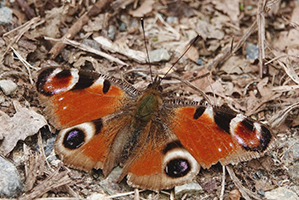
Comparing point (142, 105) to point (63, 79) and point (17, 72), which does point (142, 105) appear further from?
point (17, 72)

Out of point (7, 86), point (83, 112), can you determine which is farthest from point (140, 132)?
point (7, 86)

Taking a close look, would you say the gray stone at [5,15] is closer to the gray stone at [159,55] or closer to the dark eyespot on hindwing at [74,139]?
the gray stone at [159,55]

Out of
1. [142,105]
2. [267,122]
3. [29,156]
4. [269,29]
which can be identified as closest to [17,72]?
[29,156]

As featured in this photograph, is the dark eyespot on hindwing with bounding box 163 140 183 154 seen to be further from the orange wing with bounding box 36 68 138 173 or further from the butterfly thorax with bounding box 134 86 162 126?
the orange wing with bounding box 36 68 138 173

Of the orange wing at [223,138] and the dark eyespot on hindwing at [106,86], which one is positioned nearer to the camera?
the orange wing at [223,138]

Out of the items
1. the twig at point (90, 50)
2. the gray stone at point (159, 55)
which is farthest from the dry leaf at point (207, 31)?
the twig at point (90, 50)

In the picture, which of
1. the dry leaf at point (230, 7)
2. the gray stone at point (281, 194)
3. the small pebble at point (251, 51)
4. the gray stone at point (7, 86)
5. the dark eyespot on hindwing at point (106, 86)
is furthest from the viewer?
the dry leaf at point (230, 7)

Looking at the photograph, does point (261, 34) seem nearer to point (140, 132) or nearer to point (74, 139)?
point (140, 132)
